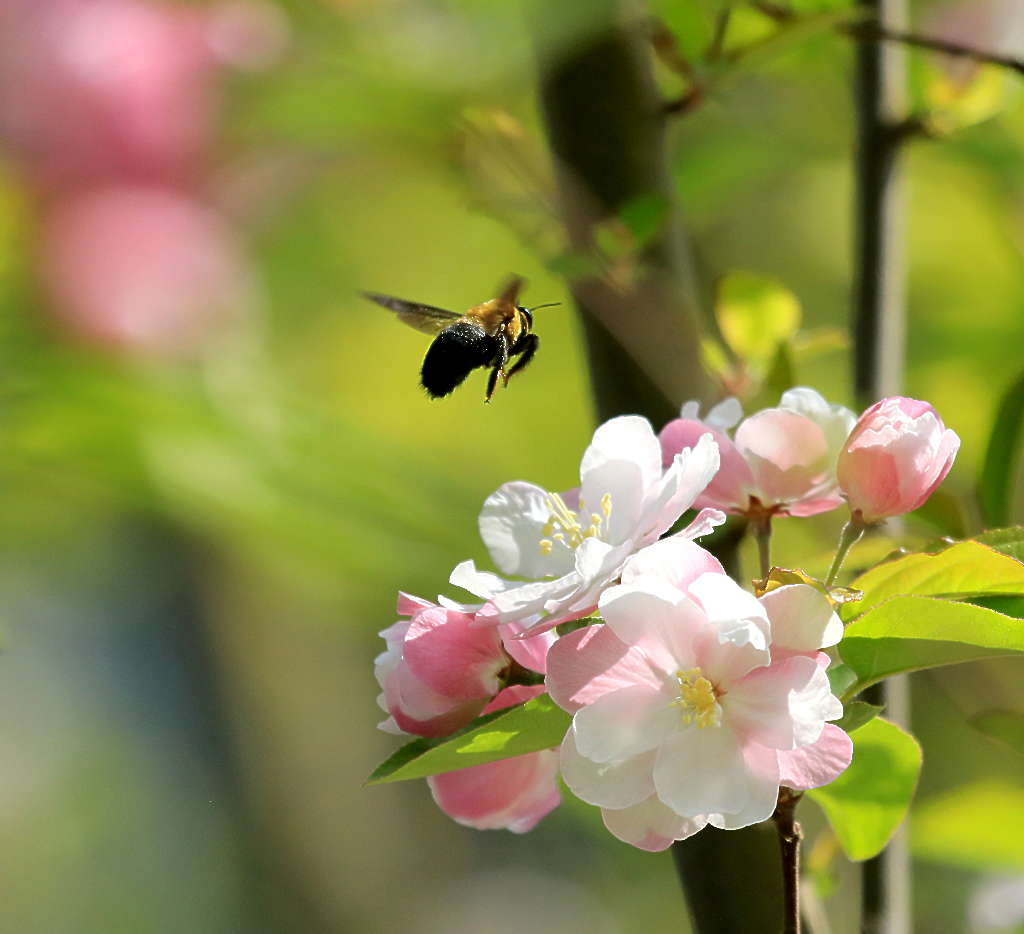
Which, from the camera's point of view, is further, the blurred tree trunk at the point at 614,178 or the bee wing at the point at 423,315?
the bee wing at the point at 423,315

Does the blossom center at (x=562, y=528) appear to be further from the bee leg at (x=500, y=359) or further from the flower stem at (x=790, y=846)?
the bee leg at (x=500, y=359)

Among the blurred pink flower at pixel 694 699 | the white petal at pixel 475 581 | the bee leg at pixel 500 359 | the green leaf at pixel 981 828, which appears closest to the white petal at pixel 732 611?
the blurred pink flower at pixel 694 699

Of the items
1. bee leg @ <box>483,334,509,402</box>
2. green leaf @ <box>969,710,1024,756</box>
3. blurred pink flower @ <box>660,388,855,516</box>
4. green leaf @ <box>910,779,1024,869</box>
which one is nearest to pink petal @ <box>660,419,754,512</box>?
blurred pink flower @ <box>660,388,855,516</box>

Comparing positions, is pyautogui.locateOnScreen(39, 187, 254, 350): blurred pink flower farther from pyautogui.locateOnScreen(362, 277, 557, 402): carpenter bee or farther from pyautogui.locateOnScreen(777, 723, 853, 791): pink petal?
pyautogui.locateOnScreen(777, 723, 853, 791): pink petal

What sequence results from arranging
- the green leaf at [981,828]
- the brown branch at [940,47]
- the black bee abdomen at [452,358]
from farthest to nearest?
the green leaf at [981,828]
the black bee abdomen at [452,358]
the brown branch at [940,47]

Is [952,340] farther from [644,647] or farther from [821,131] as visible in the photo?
[644,647]

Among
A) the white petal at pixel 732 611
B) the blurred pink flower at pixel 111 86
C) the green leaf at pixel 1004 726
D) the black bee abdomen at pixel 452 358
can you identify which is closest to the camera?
the white petal at pixel 732 611
